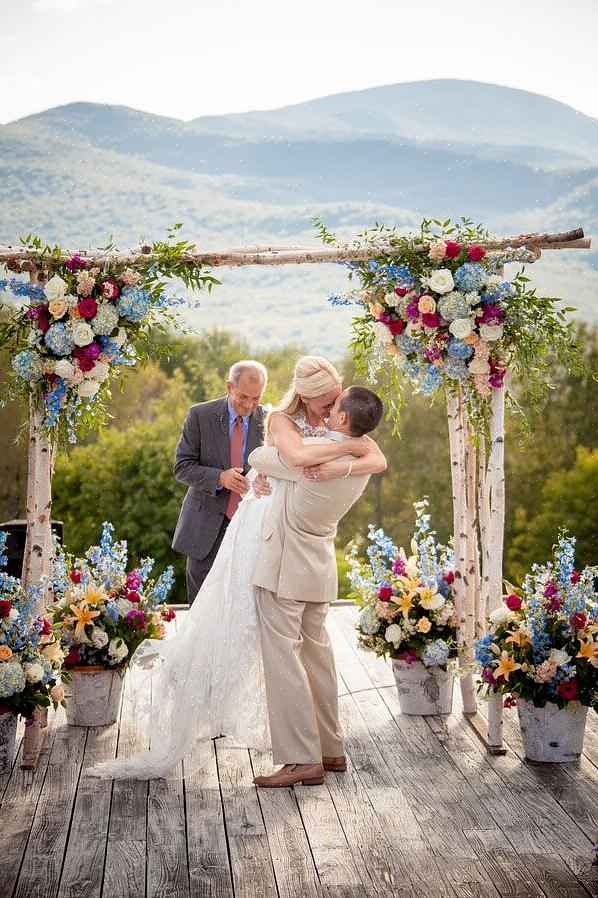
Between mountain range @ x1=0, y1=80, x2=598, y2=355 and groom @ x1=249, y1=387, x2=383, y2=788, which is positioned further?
mountain range @ x1=0, y1=80, x2=598, y2=355

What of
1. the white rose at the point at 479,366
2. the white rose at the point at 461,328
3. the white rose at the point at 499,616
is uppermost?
the white rose at the point at 461,328

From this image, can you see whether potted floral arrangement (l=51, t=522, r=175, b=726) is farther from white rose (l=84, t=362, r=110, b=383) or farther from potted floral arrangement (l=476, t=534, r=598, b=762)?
potted floral arrangement (l=476, t=534, r=598, b=762)

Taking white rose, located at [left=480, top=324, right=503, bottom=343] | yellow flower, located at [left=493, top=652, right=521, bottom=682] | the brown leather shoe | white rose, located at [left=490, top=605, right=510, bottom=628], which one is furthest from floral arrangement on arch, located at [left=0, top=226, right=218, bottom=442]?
yellow flower, located at [left=493, top=652, right=521, bottom=682]

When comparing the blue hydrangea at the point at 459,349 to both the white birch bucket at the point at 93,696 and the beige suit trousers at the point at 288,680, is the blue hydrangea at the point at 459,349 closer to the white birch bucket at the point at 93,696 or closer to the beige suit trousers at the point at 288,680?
the beige suit trousers at the point at 288,680

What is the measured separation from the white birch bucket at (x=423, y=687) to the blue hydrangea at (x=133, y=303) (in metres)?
2.09

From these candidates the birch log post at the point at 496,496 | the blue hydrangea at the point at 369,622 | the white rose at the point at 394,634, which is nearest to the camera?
the birch log post at the point at 496,496

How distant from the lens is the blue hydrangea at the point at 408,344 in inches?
197

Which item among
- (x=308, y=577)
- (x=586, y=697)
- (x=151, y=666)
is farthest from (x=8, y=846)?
(x=586, y=697)

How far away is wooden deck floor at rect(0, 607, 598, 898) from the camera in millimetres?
3561

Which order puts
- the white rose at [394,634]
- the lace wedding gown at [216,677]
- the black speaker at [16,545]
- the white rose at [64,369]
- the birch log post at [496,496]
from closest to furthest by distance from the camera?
1. the lace wedding gown at [216,677]
2. the white rose at [64,369]
3. the birch log post at [496,496]
4. the white rose at [394,634]
5. the black speaker at [16,545]

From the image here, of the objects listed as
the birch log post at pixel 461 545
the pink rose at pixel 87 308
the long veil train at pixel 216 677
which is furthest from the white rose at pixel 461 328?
the pink rose at pixel 87 308

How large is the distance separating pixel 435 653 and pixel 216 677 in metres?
1.14

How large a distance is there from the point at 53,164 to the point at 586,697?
33.0m

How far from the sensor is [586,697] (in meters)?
4.54
